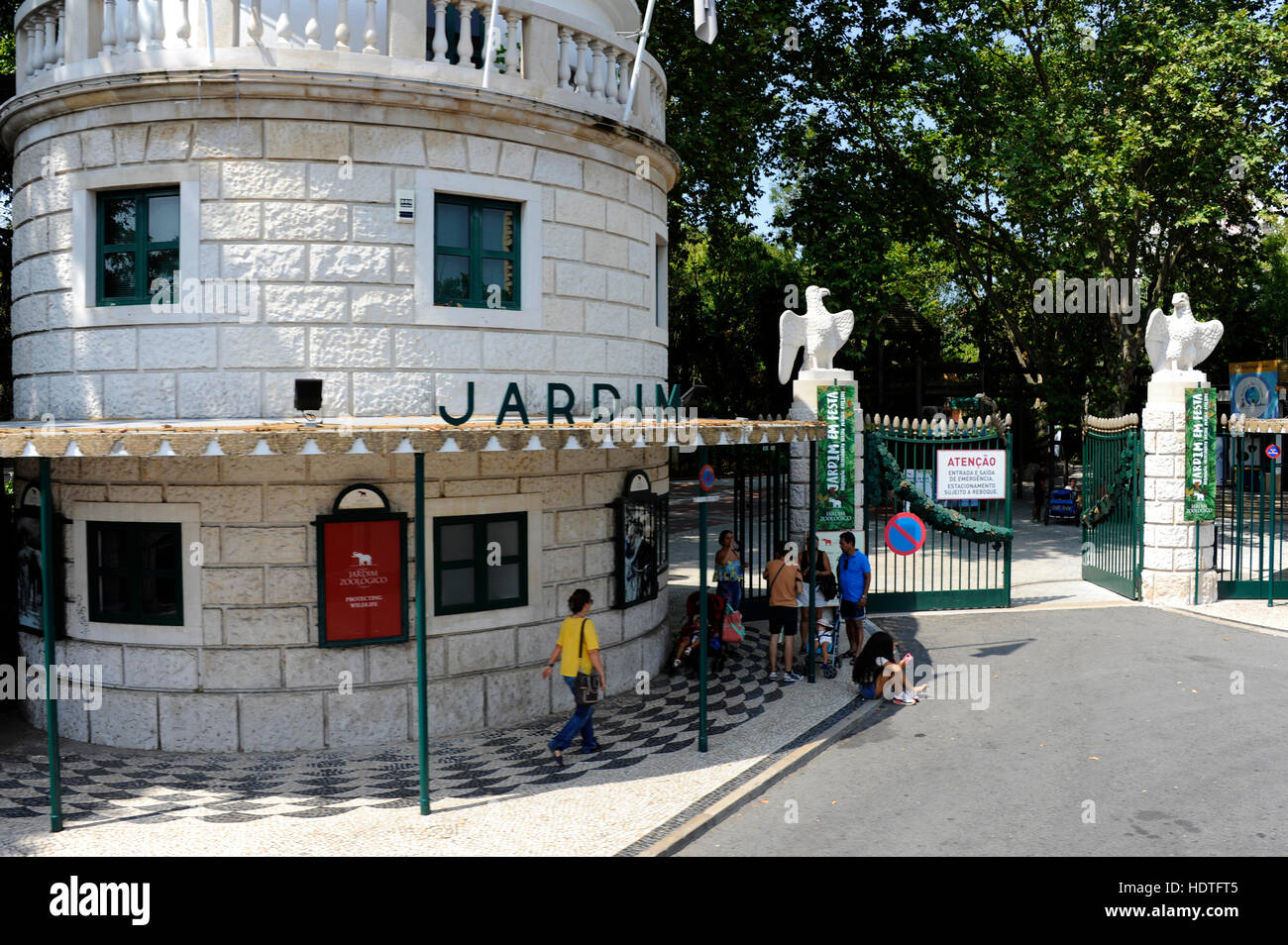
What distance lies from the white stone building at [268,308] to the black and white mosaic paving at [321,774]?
1.28 feet

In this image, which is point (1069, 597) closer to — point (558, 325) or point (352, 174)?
point (558, 325)

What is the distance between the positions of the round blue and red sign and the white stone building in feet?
18.2

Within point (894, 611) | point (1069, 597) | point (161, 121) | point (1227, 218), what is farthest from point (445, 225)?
point (1227, 218)

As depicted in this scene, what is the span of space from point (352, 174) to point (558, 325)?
2.73m

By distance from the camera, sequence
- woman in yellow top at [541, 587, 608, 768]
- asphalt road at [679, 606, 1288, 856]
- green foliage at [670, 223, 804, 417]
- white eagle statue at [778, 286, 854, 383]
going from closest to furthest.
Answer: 1. asphalt road at [679, 606, 1288, 856]
2. woman in yellow top at [541, 587, 608, 768]
3. white eagle statue at [778, 286, 854, 383]
4. green foliage at [670, 223, 804, 417]

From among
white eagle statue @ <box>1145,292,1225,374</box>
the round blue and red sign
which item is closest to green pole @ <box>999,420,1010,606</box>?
white eagle statue @ <box>1145,292,1225,374</box>

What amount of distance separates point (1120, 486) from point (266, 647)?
48.5ft

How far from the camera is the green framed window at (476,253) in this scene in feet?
37.0

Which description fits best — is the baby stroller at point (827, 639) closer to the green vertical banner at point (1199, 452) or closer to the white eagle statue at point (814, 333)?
the white eagle statue at point (814, 333)

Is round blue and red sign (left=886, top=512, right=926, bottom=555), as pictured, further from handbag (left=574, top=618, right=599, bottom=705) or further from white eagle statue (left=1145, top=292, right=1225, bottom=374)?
white eagle statue (left=1145, top=292, right=1225, bottom=374)

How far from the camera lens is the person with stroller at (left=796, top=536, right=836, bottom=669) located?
44.2 ft

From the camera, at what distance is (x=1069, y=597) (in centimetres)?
1872

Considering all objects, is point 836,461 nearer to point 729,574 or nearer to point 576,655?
point 729,574

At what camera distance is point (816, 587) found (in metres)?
14.1
